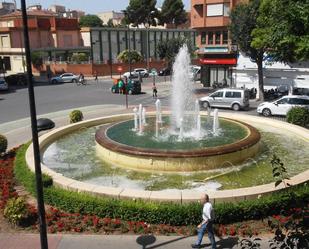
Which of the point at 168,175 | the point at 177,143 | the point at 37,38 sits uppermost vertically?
the point at 37,38

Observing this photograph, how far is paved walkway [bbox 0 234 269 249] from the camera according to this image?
1005 cm

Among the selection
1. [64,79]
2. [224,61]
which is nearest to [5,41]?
[64,79]

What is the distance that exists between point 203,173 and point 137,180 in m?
2.34

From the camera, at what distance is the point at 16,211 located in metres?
11.2

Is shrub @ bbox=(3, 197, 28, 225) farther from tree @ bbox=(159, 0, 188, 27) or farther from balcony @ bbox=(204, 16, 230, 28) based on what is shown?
tree @ bbox=(159, 0, 188, 27)

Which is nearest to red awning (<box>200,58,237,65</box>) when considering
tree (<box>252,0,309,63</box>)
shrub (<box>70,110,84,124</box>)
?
tree (<box>252,0,309,63</box>)

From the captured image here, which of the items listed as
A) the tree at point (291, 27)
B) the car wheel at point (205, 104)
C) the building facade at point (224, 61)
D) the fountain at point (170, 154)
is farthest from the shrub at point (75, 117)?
the building facade at point (224, 61)

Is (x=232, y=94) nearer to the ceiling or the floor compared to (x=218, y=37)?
nearer to the floor

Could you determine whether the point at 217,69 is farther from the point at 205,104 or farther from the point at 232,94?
the point at 232,94

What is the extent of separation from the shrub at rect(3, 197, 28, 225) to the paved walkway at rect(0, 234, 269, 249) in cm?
62

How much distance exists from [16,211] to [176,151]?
5813 millimetres

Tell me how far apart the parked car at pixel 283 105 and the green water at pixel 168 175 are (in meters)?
8.28

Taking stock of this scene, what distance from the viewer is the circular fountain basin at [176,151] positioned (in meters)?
14.6

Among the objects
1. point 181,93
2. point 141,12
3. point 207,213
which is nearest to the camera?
point 207,213
